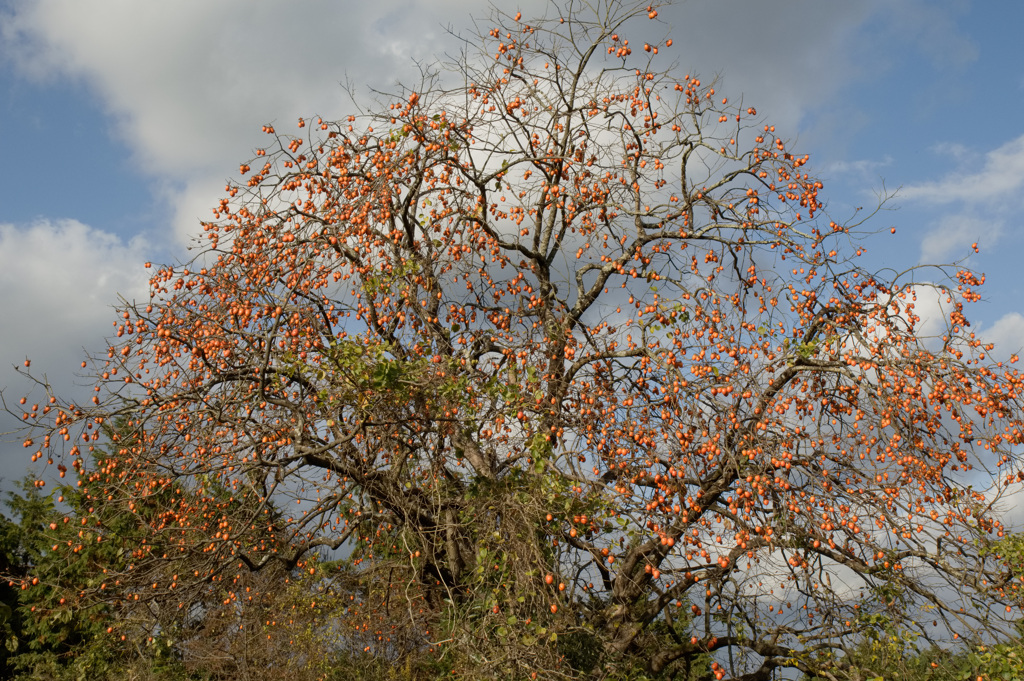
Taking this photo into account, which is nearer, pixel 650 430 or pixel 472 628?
pixel 472 628

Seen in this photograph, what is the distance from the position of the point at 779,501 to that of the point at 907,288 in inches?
109

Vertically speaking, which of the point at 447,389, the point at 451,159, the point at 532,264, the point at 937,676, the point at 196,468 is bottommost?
the point at 937,676

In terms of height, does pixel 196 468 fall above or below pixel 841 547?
above

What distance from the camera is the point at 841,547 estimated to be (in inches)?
268

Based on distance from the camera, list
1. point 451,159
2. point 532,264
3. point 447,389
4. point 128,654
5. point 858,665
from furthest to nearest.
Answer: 1. point 128,654
2. point 532,264
3. point 451,159
4. point 858,665
5. point 447,389

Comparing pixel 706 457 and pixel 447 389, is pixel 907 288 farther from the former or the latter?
pixel 447 389

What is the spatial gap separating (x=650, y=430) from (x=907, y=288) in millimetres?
3148

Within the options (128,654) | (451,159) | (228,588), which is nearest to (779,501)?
(451,159)

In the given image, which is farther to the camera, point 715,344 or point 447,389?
point 715,344

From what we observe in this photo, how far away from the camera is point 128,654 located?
1111cm

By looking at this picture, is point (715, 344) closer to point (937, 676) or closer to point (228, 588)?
point (937, 676)

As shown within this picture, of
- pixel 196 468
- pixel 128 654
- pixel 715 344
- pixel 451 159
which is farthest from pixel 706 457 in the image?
pixel 128 654

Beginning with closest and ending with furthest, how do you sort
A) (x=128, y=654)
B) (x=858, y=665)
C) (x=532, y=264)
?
(x=858, y=665) < (x=532, y=264) < (x=128, y=654)

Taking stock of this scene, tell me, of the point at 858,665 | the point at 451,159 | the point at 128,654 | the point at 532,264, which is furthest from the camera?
the point at 128,654
